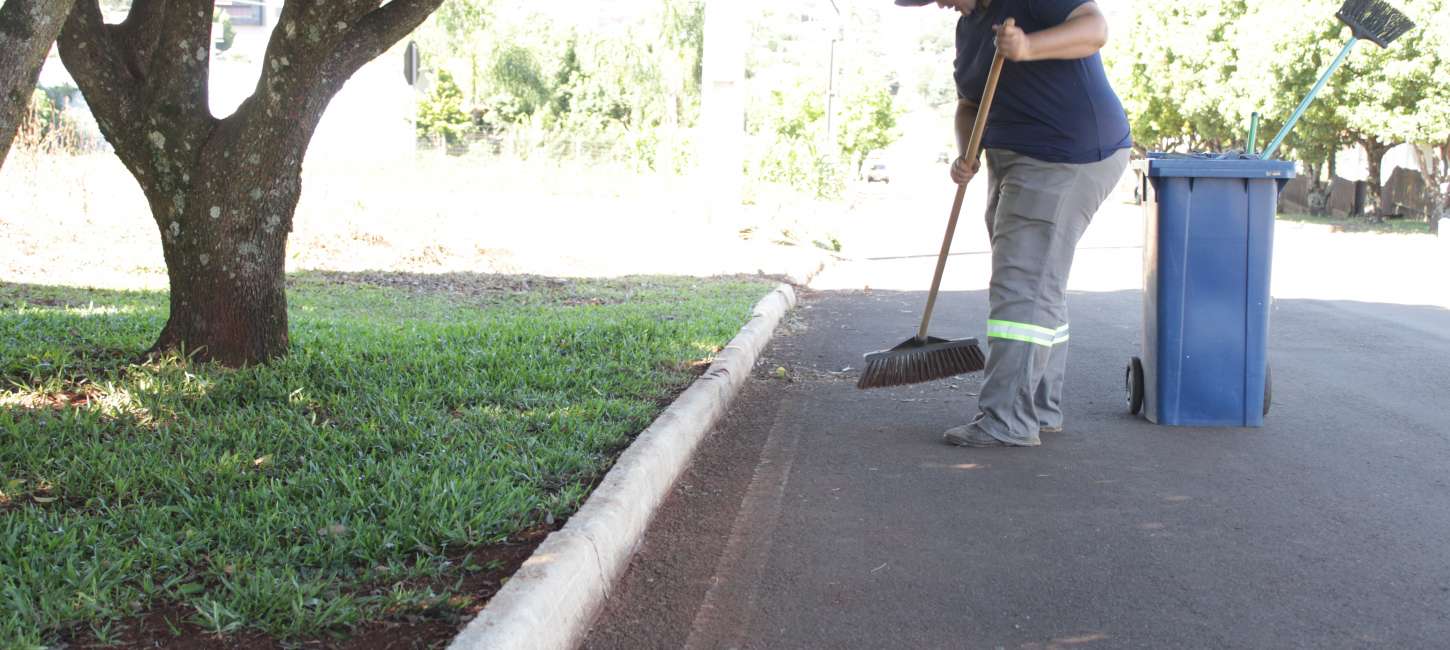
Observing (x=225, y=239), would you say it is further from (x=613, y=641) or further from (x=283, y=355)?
(x=613, y=641)

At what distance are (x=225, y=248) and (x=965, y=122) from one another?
3.28 metres

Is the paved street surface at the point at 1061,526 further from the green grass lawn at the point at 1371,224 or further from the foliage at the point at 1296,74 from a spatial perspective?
the green grass lawn at the point at 1371,224

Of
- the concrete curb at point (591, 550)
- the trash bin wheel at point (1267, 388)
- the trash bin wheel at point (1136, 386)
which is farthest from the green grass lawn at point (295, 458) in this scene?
the trash bin wheel at point (1267, 388)

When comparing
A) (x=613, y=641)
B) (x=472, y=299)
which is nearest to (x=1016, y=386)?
(x=613, y=641)

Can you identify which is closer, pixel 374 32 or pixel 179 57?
pixel 179 57

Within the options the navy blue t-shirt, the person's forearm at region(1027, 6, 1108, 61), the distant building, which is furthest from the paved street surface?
the distant building

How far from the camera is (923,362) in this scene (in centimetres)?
549

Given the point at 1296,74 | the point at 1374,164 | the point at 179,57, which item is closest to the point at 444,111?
the point at 1296,74

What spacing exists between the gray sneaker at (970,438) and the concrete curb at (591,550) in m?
1.05

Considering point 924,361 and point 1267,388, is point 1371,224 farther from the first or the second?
point 924,361

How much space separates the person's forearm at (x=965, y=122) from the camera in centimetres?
543

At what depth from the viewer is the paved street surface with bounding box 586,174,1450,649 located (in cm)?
328

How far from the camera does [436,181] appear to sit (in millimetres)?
23000

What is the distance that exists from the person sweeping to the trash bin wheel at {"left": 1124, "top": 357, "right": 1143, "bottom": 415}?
651 mm
